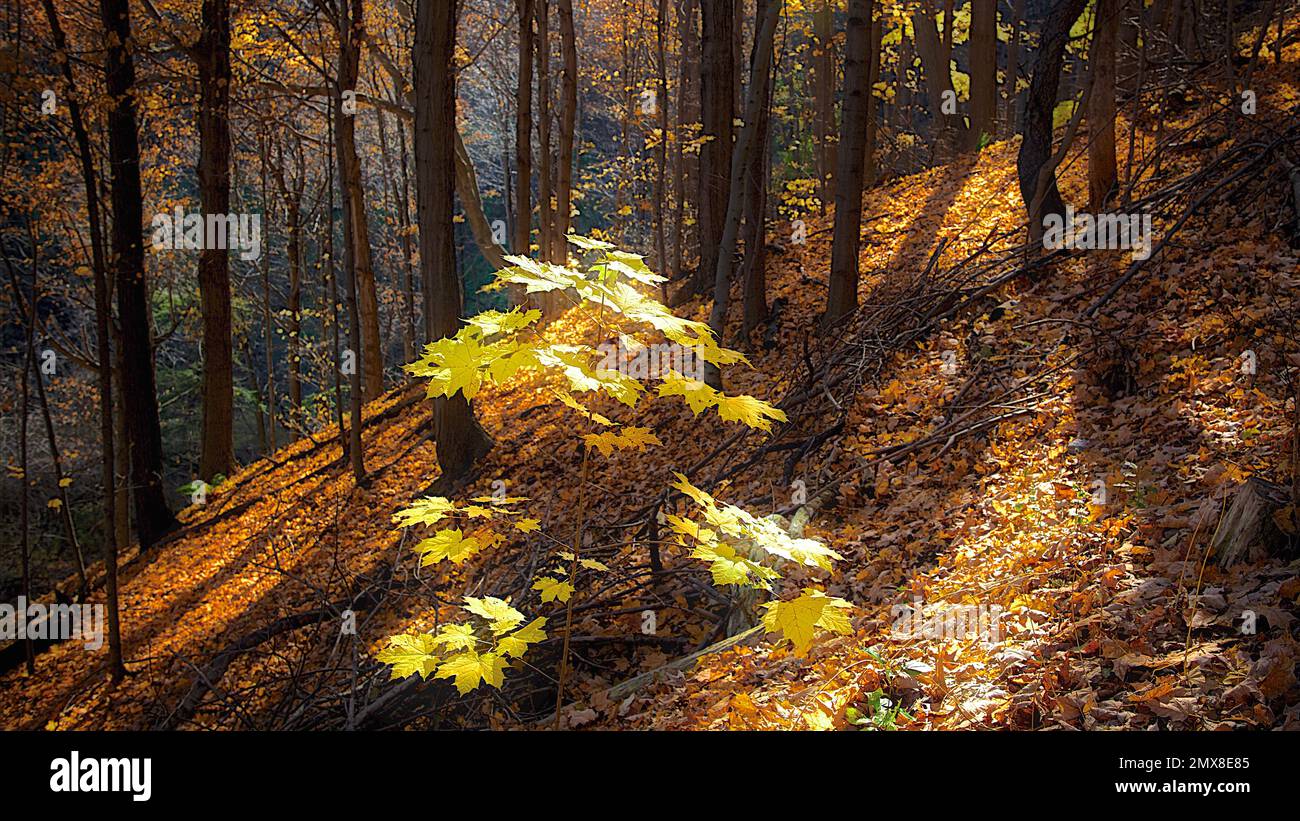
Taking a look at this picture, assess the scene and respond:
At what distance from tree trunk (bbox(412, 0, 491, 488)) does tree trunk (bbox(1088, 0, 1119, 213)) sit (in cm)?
665

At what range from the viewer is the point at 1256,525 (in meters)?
3.14

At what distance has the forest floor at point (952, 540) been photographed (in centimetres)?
306

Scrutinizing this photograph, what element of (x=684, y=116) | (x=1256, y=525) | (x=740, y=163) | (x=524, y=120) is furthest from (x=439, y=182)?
(x=684, y=116)

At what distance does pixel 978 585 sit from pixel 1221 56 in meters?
7.86

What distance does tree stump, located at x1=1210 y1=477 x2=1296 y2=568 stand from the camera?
121 inches

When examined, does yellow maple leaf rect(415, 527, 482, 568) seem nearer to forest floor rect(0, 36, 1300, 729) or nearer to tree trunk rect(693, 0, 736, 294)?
forest floor rect(0, 36, 1300, 729)

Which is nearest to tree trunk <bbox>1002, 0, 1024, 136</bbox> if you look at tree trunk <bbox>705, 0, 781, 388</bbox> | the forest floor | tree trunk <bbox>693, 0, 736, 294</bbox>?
tree trunk <bbox>693, 0, 736, 294</bbox>

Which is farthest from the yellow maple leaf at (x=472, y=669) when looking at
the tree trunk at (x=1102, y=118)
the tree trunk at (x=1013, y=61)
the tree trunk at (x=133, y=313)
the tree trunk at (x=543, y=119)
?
the tree trunk at (x=1013, y=61)

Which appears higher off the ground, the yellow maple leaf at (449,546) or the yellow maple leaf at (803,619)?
the yellow maple leaf at (449,546)

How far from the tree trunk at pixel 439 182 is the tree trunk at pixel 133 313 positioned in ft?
12.3

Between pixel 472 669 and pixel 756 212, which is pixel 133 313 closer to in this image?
pixel 756 212

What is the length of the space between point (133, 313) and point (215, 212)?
2.07 metres

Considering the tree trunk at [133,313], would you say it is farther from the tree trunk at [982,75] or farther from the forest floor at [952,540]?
the tree trunk at [982,75]
